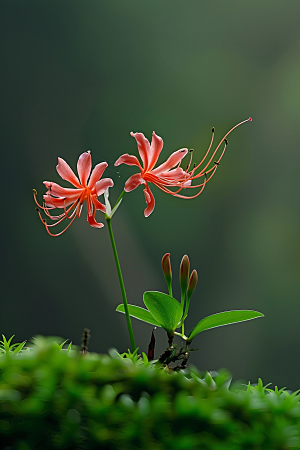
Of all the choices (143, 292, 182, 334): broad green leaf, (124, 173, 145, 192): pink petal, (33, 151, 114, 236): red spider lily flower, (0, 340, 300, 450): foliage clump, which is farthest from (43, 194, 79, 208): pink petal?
(0, 340, 300, 450): foliage clump

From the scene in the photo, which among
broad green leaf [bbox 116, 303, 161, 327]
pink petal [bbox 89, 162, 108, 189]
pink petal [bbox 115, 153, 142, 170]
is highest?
pink petal [bbox 115, 153, 142, 170]

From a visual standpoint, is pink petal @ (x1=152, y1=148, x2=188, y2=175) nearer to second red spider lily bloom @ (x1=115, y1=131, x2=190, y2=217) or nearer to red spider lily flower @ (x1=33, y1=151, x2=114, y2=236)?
second red spider lily bloom @ (x1=115, y1=131, x2=190, y2=217)

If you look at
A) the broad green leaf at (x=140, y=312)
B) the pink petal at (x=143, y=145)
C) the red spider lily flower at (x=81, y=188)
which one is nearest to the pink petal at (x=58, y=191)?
the red spider lily flower at (x=81, y=188)

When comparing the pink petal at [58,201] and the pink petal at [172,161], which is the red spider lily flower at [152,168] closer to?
the pink petal at [172,161]

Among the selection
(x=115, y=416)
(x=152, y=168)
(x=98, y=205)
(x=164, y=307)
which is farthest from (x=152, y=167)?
(x=115, y=416)

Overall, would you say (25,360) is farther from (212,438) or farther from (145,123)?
(145,123)

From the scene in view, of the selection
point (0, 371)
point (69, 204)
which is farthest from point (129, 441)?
point (69, 204)

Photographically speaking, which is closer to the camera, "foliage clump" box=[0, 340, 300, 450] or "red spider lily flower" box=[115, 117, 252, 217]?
"foliage clump" box=[0, 340, 300, 450]

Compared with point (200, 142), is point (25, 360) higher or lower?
lower
